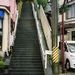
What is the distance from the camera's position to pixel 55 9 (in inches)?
592

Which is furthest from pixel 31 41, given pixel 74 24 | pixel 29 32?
pixel 74 24

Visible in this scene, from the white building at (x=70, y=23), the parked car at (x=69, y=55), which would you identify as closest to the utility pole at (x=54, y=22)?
the parked car at (x=69, y=55)

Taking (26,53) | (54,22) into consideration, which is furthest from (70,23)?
(54,22)

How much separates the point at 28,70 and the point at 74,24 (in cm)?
2294

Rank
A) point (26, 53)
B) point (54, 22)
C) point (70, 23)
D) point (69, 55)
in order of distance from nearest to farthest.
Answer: point (54, 22) → point (69, 55) → point (26, 53) → point (70, 23)

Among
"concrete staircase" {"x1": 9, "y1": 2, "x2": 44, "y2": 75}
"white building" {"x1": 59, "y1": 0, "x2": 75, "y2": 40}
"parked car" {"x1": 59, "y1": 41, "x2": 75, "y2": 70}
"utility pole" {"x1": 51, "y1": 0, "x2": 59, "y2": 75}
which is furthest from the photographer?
"white building" {"x1": 59, "y1": 0, "x2": 75, "y2": 40}

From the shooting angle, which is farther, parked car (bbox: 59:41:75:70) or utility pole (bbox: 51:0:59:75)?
parked car (bbox: 59:41:75:70)

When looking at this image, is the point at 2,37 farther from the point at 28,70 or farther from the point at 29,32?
the point at 28,70

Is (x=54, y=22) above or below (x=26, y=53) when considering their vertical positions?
above

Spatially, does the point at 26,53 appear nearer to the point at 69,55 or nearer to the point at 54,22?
the point at 69,55

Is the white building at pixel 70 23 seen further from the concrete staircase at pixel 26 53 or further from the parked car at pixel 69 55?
the parked car at pixel 69 55

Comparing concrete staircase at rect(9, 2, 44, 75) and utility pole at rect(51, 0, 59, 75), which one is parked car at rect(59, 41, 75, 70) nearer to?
concrete staircase at rect(9, 2, 44, 75)

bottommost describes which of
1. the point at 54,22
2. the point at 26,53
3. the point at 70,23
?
the point at 26,53

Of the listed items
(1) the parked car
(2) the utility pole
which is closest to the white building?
(1) the parked car
